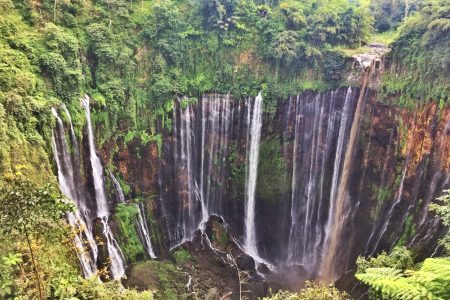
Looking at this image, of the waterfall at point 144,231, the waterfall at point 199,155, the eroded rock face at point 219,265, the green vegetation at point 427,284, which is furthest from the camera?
the waterfall at point 199,155

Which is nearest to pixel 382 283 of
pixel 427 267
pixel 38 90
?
pixel 427 267

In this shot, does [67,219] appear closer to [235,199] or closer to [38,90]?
[38,90]

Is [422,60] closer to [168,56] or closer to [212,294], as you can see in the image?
[168,56]

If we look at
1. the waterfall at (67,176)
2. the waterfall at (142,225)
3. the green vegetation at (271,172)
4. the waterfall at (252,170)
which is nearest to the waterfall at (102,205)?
the waterfall at (142,225)

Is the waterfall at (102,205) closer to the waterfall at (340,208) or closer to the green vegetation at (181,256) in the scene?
the green vegetation at (181,256)

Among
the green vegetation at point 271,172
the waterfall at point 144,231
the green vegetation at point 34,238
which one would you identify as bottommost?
the waterfall at point 144,231

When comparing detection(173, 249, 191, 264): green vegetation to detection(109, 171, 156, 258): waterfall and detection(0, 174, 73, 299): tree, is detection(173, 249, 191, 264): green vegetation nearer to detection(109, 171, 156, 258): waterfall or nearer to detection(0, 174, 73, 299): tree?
detection(109, 171, 156, 258): waterfall

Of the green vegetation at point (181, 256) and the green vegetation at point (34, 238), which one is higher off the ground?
the green vegetation at point (34, 238)
